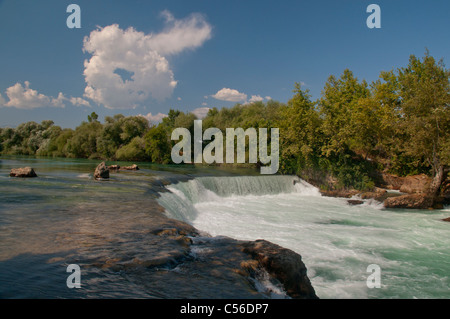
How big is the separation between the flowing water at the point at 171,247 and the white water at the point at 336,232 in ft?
0.14

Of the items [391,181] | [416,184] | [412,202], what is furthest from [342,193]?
[412,202]

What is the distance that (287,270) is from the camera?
477cm

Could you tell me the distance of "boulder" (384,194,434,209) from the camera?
1689 cm

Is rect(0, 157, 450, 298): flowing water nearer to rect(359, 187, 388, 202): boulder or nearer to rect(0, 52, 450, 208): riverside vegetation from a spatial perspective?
rect(359, 187, 388, 202): boulder

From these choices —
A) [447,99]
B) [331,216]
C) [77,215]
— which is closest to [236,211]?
[331,216]

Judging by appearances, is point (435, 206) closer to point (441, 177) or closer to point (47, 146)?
point (441, 177)

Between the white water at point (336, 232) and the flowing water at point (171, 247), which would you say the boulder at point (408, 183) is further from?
the flowing water at point (171, 247)

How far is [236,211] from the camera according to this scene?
14.7 m

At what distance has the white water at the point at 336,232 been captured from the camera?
668 cm

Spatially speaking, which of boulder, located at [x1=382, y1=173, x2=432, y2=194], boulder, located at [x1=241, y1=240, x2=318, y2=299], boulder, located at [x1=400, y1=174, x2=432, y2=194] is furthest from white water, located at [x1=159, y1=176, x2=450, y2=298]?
boulder, located at [x1=382, y1=173, x2=432, y2=194]

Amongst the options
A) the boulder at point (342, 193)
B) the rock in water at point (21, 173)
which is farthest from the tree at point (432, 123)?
the rock in water at point (21, 173)

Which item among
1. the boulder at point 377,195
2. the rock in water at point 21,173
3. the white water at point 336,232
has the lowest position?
the white water at point 336,232

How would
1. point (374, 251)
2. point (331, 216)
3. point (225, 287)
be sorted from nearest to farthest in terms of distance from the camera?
1. point (225, 287)
2. point (374, 251)
3. point (331, 216)

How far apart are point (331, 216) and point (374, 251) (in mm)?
5534
